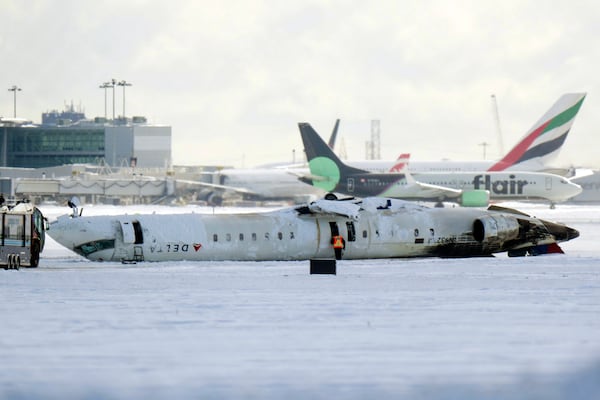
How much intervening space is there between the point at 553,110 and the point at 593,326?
7747cm

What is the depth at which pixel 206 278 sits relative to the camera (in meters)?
30.7

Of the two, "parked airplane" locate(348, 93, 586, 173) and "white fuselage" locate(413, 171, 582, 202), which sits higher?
"parked airplane" locate(348, 93, 586, 173)

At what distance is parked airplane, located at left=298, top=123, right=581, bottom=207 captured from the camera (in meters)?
83.4

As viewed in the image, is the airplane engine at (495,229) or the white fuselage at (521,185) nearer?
the airplane engine at (495,229)

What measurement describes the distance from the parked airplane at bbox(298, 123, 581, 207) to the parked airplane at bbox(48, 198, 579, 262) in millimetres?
42843

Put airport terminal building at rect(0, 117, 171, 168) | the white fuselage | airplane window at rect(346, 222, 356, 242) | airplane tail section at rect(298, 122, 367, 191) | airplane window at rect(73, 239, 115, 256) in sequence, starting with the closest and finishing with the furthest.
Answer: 1. airplane window at rect(73, 239, 115, 256)
2. airplane window at rect(346, 222, 356, 242)
3. the white fuselage
4. airplane tail section at rect(298, 122, 367, 191)
5. airport terminal building at rect(0, 117, 171, 168)

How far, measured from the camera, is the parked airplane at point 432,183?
83438 millimetres

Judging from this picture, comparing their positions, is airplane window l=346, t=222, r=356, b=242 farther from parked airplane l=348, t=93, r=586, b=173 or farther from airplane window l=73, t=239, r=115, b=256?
parked airplane l=348, t=93, r=586, b=173

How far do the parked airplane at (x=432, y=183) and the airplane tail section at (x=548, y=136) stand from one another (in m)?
9.13

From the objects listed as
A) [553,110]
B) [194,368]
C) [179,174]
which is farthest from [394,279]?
[179,174]

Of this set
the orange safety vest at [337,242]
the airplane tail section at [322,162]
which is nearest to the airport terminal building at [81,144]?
the airplane tail section at [322,162]

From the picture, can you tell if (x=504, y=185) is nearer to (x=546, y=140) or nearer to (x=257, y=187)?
(x=546, y=140)

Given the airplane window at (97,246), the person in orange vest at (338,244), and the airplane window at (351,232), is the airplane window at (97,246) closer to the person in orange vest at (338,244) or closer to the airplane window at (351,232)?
the person in orange vest at (338,244)

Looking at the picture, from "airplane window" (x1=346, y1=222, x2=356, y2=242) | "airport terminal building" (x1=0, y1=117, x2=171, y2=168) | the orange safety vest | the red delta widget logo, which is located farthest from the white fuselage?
"airport terminal building" (x1=0, y1=117, x2=171, y2=168)
